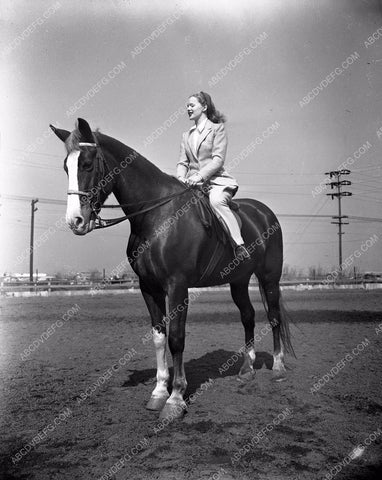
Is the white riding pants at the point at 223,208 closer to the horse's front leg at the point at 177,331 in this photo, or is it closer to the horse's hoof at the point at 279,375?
the horse's front leg at the point at 177,331

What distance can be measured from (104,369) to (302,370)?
2.87 metres

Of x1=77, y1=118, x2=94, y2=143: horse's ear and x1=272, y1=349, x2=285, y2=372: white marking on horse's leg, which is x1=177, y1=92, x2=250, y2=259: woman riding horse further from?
x1=272, y1=349, x2=285, y2=372: white marking on horse's leg

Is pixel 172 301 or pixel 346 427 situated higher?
pixel 172 301

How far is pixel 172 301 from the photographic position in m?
4.00

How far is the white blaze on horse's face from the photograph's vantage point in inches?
140

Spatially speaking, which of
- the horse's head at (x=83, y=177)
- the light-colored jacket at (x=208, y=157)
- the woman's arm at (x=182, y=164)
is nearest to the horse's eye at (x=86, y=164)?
the horse's head at (x=83, y=177)

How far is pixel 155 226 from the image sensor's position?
4188 millimetres

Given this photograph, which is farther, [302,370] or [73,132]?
[302,370]

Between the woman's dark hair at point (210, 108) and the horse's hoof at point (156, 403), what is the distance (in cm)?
334

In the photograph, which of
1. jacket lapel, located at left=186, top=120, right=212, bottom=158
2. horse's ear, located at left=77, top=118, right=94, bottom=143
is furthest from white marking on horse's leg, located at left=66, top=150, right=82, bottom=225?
jacket lapel, located at left=186, top=120, right=212, bottom=158

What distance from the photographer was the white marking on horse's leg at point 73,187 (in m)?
3.56

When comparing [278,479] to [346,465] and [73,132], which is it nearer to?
[346,465]

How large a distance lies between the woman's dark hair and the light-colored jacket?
0.19 metres

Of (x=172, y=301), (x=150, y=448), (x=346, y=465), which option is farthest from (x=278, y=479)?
(x=172, y=301)
